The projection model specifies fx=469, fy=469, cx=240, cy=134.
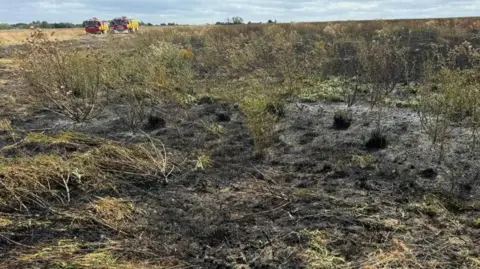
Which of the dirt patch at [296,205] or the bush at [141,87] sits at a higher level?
the bush at [141,87]

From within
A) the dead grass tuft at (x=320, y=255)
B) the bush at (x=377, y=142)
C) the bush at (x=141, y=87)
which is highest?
the bush at (x=141, y=87)

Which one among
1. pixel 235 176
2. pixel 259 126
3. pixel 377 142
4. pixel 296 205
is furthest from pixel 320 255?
pixel 377 142

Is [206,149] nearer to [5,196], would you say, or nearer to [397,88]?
[5,196]

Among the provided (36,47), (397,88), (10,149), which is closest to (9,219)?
(10,149)

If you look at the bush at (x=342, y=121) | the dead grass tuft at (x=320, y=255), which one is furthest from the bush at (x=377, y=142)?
the dead grass tuft at (x=320, y=255)

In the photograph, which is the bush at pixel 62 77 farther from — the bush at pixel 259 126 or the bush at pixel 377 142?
the bush at pixel 377 142

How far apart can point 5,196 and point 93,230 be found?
40.6 inches

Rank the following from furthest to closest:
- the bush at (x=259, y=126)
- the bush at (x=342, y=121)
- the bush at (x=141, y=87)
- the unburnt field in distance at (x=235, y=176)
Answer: the bush at (x=141, y=87) < the bush at (x=342, y=121) < the bush at (x=259, y=126) < the unburnt field in distance at (x=235, y=176)

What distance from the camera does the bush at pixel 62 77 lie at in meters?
6.86

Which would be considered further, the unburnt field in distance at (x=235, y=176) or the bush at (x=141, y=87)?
the bush at (x=141, y=87)

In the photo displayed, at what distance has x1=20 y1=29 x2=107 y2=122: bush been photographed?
6863mm

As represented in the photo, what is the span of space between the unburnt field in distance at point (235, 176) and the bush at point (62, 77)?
0.03 metres

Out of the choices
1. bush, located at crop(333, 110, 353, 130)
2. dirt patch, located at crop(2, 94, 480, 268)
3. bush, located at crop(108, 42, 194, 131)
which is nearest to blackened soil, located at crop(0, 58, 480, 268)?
dirt patch, located at crop(2, 94, 480, 268)

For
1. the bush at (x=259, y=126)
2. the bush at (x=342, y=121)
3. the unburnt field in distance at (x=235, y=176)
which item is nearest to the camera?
the unburnt field in distance at (x=235, y=176)
